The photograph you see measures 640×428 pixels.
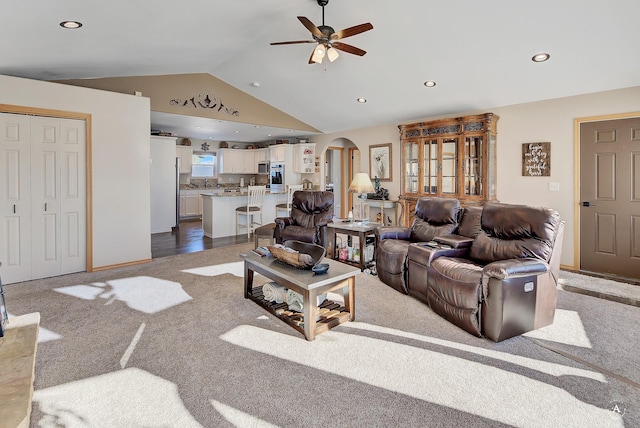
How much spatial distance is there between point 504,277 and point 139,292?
11.7ft

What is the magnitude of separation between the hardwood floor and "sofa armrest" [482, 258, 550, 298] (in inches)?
183

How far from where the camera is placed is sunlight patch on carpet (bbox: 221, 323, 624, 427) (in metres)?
1.80

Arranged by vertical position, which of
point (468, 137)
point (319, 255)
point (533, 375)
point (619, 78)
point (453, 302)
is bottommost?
point (533, 375)

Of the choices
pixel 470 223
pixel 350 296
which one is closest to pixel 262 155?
pixel 470 223

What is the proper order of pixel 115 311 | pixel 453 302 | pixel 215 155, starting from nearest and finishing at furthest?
pixel 453 302, pixel 115 311, pixel 215 155

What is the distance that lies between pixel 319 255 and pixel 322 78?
3.55 m

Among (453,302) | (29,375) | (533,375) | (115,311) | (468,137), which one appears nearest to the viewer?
(29,375)

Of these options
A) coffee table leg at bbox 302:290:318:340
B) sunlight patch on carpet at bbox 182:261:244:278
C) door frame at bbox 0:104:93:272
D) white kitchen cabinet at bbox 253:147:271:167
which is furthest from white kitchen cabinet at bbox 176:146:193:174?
coffee table leg at bbox 302:290:318:340

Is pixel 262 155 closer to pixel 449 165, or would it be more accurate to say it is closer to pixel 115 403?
pixel 449 165

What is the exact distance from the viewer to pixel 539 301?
273 cm

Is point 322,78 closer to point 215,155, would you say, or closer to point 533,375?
point 533,375

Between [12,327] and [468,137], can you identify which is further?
[468,137]

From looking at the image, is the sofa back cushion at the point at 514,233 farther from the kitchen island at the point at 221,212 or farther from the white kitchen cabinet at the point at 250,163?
the white kitchen cabinet at the point at 250,163

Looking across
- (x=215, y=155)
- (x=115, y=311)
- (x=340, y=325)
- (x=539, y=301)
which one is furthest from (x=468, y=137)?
(x=215, y=155)
